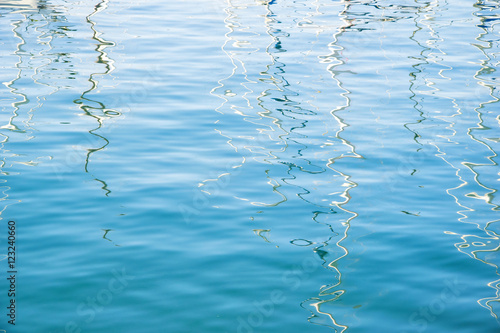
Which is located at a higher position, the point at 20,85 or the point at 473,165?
the point at 20,85

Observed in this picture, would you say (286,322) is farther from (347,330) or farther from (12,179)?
(12,179)

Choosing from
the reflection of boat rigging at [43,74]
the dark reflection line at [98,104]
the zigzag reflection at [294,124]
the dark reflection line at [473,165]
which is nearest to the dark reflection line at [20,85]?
the reflection of boat rigging at [43,74]

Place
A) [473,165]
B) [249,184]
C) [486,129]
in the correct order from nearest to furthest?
[249,184]
[473,165]
[486,129]

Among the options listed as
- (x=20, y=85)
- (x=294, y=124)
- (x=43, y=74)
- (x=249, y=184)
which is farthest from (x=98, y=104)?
(x=249, y=184)

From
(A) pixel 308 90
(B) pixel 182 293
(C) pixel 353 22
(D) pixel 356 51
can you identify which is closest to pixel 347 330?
(B) pixel 182 293

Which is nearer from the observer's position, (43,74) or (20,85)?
(20,85)

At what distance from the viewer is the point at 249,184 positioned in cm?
906

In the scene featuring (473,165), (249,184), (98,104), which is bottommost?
(473,165)

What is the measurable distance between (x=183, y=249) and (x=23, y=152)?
144 inches

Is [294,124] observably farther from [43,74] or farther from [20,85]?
[43,74]

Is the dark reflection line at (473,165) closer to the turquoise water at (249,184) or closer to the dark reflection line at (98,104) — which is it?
the turquoise water at (249,184)

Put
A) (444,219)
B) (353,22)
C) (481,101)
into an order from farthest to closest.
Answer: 1. (353,22)
2. (481,101)
3. (444,219)

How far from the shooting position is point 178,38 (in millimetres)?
16859

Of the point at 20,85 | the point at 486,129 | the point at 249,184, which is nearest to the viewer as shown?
the point at 249,184
